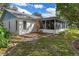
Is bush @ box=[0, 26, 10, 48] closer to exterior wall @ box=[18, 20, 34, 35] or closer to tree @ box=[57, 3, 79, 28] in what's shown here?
exterior wall @ box=[18, 20, 34, 35]

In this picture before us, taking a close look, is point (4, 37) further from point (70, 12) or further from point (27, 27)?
point (70, 12)

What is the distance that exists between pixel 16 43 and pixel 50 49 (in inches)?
17.8

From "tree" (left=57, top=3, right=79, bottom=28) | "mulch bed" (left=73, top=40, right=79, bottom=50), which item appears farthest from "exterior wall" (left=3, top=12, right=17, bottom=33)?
"mulch bed" (left=73, top=40, right=79, bottom=50)

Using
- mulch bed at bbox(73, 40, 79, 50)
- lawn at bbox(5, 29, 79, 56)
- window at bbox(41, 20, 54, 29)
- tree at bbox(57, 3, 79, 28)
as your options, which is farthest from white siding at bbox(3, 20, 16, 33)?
mulch bed at bbox(73, 40, 79, 50)

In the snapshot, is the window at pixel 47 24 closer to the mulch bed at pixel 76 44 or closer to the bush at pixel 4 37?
the mulch bed at pixel 76 44

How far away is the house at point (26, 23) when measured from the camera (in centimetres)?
323

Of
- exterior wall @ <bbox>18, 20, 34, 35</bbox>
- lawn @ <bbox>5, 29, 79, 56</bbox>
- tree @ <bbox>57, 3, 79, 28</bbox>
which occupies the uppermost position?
tree @ <bbox>57, 3, 79, 28</bbox>

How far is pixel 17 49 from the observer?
323cm

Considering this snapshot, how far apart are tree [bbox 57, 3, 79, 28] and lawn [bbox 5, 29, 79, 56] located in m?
0.12

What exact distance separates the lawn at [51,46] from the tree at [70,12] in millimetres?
118

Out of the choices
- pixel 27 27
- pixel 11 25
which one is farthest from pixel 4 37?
pixel 27 27

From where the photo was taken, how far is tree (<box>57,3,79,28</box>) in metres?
3.21

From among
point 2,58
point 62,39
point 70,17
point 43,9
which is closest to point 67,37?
point 62,39

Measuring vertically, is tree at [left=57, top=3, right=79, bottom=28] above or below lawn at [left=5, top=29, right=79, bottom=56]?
above
